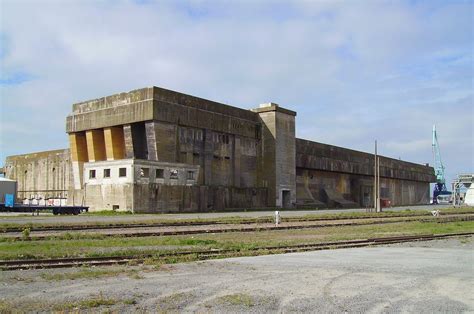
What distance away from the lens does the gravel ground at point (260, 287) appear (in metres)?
8.38

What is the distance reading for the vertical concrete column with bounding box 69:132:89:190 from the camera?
61.5 m

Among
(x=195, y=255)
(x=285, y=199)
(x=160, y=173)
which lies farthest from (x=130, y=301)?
(x=285, y=199)

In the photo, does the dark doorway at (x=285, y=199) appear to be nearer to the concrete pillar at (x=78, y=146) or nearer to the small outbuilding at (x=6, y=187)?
the concrete pillar at (x=78, y=146)

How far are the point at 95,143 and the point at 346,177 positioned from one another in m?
45.0

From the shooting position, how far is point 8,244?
57.8 ft

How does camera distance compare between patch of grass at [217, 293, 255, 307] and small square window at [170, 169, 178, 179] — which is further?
small square window at [170, 169, 178, 179]

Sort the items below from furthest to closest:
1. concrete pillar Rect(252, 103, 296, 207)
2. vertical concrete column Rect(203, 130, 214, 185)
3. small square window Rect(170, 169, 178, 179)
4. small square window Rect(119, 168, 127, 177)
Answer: concrete pillar Rect(252, 103, 296, 207)
vertical concrete column Rect(203, 130, 214, 185)
small square window Rect(170, 169, 178, 179)
small square window Rect(119, 168, 127, 177)

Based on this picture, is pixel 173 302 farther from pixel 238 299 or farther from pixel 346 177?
pixel 346 177

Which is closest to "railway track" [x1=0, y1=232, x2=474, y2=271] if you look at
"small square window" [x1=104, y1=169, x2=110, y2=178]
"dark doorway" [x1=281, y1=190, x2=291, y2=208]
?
"small square window" [x1=104, y1=169, x2=110, y2=178]

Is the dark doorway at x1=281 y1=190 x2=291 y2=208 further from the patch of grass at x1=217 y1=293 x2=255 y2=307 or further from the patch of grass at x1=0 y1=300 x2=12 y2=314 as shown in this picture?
the patch of grass at x1=0 y1=300 x2=12 y2=314

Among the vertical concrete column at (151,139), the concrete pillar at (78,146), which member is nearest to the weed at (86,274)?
the vertical concrete column at (151,139)

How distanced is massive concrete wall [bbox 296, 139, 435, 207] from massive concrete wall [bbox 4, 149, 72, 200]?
102ft

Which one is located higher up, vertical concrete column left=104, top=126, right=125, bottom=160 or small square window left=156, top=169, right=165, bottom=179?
vertical concrete column left=104, top=126, right=125, bottom=160

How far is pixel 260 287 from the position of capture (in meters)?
10.1
